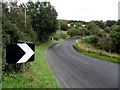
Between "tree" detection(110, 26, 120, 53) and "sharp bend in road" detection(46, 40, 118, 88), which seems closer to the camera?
"sharp bend in road" detection(46, 40, 118, 88)

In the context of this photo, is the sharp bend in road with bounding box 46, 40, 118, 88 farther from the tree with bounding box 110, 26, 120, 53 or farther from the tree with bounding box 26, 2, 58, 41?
the tree with bounding box 26, 2, 58, 41

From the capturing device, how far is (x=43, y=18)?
5569cm

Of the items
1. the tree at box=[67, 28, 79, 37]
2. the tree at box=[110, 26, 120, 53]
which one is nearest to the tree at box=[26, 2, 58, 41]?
the tree at box=[110, 26, 120, 53]

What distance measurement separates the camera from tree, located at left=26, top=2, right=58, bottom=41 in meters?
55.3

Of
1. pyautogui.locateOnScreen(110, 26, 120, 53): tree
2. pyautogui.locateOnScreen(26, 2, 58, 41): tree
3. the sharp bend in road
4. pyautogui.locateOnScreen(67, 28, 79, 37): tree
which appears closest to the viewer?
the sharp bend in road

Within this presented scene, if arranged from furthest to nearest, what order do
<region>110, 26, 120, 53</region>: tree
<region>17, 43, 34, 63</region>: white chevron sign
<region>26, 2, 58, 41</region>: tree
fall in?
<region>26, 2, 58, 41</region>: tree, <region>110, 26, 120, 53</region>: tree, <region>17, 43, 34, 63</region>: white chevron sign

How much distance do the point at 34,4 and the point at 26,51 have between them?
169ft

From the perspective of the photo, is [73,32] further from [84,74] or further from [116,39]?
[84,74]

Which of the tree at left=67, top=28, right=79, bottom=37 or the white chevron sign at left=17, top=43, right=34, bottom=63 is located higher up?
the white chevron sign at left=17, top=43, right=34, bottom=63

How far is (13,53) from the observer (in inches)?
352

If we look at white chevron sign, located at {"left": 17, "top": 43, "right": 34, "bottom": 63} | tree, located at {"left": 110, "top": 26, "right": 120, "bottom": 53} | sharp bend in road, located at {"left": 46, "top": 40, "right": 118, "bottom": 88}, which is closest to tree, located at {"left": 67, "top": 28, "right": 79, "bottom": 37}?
tree, located at {"left": 110, "top": 26, "right": 120, "bottom": 53}

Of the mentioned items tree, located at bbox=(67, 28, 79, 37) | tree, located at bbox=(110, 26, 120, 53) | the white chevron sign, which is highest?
the white chevron sign

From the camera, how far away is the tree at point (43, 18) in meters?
55.3

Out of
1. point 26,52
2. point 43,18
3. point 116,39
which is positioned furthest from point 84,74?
point 43,18
